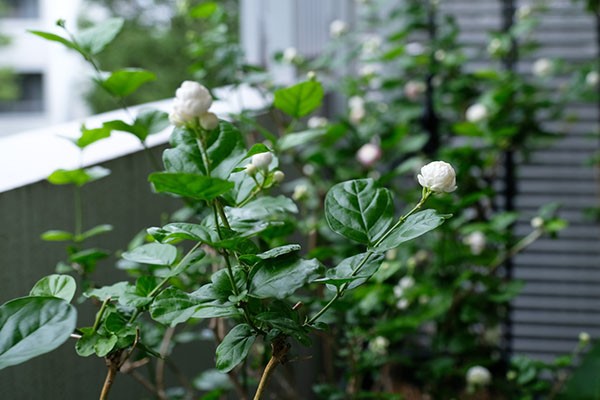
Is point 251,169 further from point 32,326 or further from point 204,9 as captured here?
point 204,9

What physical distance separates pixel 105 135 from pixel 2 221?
14 centimetres

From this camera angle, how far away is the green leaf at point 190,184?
53cm

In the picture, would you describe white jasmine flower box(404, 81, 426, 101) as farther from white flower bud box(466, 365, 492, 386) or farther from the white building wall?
the white building wall

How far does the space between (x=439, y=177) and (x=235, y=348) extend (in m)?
0.21

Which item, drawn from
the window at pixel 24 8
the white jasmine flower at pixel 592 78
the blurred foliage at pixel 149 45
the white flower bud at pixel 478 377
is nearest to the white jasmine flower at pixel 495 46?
the white jasmine flower at pixel 592 78

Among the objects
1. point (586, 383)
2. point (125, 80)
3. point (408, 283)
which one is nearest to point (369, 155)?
point (408, 283)

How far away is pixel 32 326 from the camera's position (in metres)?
0.53

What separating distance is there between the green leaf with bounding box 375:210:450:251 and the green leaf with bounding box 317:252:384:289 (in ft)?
0.05

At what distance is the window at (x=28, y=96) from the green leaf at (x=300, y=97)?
11611 millimetres

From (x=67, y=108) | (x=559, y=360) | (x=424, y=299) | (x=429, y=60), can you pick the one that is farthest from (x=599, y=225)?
(x=67, y=108)

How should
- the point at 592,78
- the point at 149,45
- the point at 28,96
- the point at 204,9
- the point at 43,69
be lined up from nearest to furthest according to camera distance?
the point at 204,9 → the point at 592,78 → the point at 149,45 → the point at 43,69 → the point at 28,96

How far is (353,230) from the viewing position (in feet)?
2.12

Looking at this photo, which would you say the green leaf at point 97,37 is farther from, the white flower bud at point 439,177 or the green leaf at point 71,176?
the white flower bud at point 439,177

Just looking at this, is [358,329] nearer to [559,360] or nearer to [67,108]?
[559,360]
